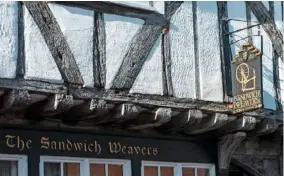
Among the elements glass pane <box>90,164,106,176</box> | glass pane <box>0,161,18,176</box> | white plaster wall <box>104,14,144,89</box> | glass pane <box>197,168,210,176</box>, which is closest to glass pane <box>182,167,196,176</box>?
glass pane <box>197,168,210,176</box>

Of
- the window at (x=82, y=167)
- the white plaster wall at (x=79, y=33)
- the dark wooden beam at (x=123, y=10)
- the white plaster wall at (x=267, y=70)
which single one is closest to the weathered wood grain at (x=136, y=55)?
the dark wooden beam at (x=123, y=10)

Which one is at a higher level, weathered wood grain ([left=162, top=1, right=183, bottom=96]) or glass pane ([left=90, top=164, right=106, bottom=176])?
weathered wood grain ([left=162, top=1, right=183, bottom=96])

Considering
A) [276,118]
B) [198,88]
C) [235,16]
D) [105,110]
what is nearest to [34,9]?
[105,110]

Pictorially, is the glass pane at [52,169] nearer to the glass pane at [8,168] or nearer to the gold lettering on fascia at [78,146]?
the gold lettering on fascia at [78,146]

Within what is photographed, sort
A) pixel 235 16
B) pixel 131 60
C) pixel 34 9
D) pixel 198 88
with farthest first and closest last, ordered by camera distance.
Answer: pixel 235 16 → pixel 198 88 → pixel 131 60 → pixel 34 9

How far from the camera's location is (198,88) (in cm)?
1062

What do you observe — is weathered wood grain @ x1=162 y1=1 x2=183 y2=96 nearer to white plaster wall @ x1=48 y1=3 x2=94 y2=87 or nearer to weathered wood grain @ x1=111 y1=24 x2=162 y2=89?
weathered wood grain @ x1=111 y1=24 x2=162 y2=89

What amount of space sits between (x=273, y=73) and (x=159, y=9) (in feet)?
7.56

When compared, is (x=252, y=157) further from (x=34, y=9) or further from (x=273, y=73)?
(x=34, y=9)

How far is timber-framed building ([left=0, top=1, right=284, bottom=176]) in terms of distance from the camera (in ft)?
29.9

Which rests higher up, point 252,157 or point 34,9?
point 34,9

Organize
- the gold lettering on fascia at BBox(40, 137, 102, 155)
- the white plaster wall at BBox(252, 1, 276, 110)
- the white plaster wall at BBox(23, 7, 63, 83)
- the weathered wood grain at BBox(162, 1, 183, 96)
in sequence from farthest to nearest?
the white plaster wall at BBox(252, 1, 276, 110) < the weathered wood grain at BBox(162, 1, 183, 96) < the gold lettering on fascia at BBox(40, 137, 102, 155) < the white plaster wall at BBox(23, 7, 63, 83)

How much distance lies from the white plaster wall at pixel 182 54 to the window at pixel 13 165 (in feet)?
7.47

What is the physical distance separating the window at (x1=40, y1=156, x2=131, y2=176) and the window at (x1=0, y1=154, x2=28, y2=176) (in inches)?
10.0
